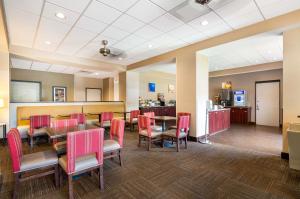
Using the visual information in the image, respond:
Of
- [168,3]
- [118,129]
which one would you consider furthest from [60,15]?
[118,129]

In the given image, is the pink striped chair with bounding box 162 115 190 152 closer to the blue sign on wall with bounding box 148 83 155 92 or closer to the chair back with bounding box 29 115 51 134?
the chair back with bounding box 29 115 51 134

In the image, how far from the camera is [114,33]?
154 inches

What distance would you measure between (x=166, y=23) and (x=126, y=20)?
0.88m

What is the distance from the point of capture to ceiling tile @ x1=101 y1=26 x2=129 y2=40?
146 inches

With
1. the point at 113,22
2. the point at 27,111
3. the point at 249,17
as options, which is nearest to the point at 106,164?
the point at 113,22

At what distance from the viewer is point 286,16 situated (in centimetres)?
306

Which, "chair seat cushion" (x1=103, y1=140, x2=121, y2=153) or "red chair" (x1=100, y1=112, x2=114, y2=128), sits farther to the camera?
"red chair" (x1=100, y1=112, x2=114, y2=128)

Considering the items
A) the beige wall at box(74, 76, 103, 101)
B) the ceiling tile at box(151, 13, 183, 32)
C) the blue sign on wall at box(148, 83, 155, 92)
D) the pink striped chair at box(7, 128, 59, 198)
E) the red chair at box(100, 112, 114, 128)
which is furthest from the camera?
the beige wall at box(74, 76, 103, 101)

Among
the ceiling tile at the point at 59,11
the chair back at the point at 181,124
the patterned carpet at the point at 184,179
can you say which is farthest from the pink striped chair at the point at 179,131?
the ceiling tile at the point at 59,11

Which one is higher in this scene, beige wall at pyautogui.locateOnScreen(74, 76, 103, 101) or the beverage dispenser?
beige wall at pyautogui.locateOnScreen(74, 76, 103, 101)

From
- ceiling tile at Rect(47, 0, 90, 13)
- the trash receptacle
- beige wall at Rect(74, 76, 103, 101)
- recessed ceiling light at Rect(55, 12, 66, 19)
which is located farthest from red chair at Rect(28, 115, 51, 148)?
the trash receptacle

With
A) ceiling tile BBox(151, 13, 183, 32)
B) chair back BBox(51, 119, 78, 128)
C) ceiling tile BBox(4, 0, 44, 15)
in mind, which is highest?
ceiling tile BBox(151, 13, 183, 32)

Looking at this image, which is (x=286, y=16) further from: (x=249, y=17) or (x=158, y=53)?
(x=158, y=53)

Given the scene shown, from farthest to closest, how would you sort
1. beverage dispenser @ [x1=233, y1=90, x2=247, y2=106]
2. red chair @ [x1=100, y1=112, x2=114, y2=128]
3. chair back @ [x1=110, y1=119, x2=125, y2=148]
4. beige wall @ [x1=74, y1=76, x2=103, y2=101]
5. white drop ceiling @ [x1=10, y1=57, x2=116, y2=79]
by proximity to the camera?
1. beige wall @ [x1=74, y1=76, x2=103, y2=101]
2. beverage dispenser @ [x1=233, y1=90, x2=247, y2=106]
3. white drop ceiling @ [x1=10, y1=57, x2=116, y2=79]
4. red chair @ [x1=100, y1=112, x2=114, y2=128]
5. chair back @ [x1=110, y1=119, x2=125, y2=148]
